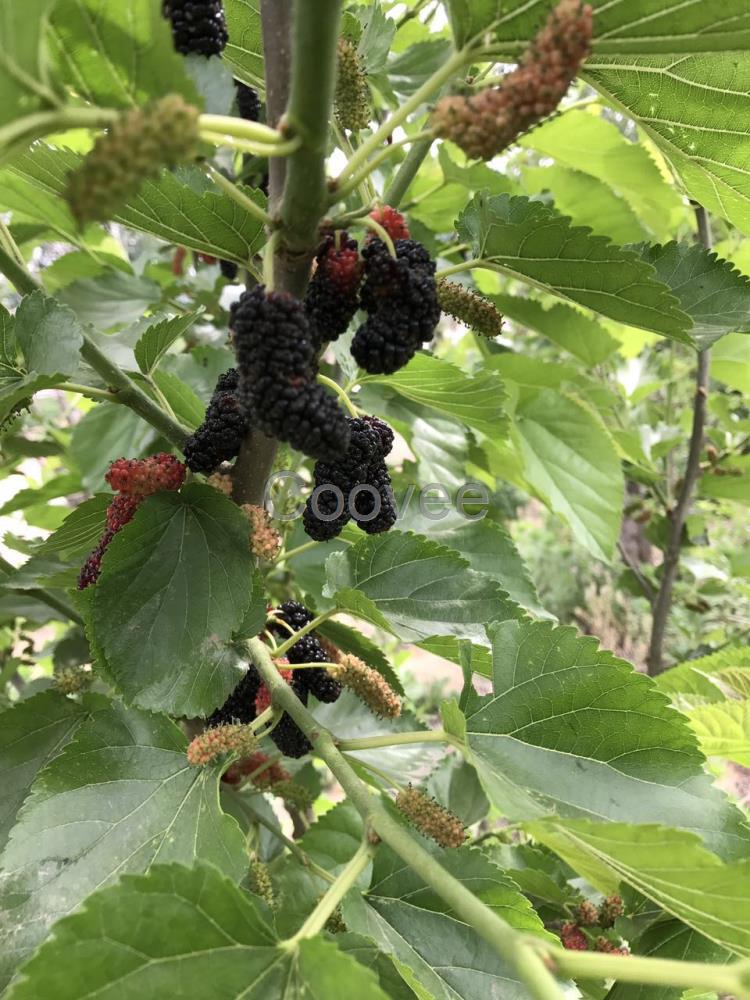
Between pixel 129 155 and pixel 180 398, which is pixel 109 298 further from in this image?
pixel 129 155

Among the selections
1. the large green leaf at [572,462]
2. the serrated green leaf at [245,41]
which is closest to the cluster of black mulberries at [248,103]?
the serrated green leaf at [245,41]

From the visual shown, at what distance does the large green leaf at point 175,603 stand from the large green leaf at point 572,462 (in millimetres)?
557

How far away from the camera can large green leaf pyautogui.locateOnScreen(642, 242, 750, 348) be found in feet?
1.85

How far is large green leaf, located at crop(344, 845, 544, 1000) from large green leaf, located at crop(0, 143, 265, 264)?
45cm

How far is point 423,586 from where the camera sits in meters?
0.64

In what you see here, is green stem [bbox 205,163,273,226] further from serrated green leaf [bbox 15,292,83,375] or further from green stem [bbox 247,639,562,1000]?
green stem [bbox 247,639,562,1000]

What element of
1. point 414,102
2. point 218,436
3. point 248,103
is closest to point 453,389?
point 218,436

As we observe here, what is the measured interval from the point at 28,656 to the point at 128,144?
1155 mm

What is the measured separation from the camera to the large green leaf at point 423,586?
625mm

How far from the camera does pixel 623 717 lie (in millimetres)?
482

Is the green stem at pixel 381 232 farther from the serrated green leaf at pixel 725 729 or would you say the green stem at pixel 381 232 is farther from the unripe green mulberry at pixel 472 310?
the serrated green leaf at pixel 725 729

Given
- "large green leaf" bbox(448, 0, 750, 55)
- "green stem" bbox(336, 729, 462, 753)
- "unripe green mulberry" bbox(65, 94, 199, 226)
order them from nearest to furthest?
"unripe green mulberry" bbox(65, 94, 199, 226) < "large green leaf" bbox(448, 0, 750, 55) < "green stem" bbox(336, 729, 462, 753)

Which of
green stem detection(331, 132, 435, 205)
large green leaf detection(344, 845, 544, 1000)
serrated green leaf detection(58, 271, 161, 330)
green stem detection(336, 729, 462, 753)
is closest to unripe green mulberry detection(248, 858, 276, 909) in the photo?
large green leaf detection(344, 845, 544, 1000)

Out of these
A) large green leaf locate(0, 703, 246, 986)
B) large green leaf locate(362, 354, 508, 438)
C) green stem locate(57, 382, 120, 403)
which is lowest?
large green leaf locate(0, 703, 246, 986)
